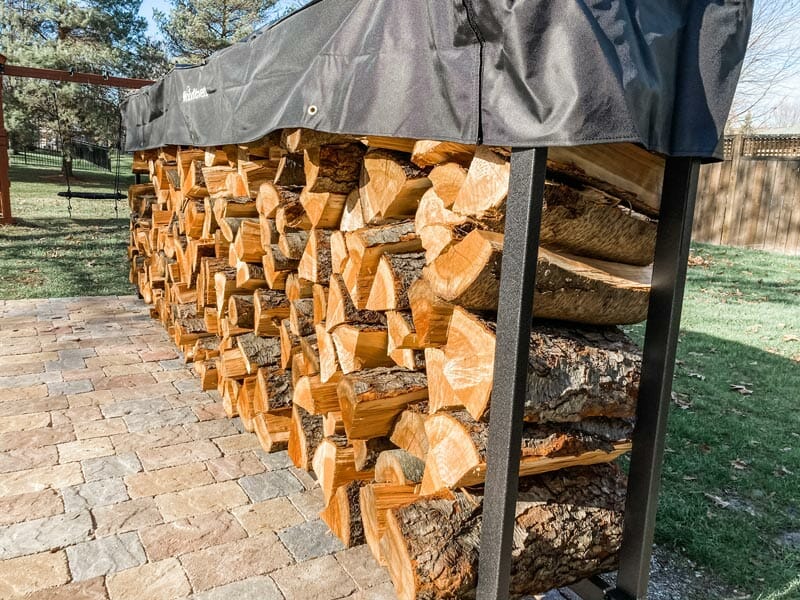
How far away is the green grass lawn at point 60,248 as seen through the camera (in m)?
6.93

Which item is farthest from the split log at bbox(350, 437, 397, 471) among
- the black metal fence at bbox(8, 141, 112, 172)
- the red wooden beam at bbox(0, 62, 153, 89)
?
the black metal fence at bbox(8, 141, 112, 172)

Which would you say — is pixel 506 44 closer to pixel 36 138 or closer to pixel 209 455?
pixel 209 455

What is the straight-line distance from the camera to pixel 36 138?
18.9m

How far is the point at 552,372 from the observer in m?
1.72

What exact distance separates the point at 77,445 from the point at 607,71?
312 centimetres

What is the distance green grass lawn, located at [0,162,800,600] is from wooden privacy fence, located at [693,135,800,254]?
79 cm

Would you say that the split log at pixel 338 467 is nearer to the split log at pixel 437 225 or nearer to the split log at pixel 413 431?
the split log at pixel 413 431

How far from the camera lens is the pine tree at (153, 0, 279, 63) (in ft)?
70.5

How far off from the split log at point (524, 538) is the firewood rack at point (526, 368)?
0.08 m

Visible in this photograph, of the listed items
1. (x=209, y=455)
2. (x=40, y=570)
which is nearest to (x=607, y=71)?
(x=40, y=570)

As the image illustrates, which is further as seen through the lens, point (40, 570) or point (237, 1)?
point (237, 1)

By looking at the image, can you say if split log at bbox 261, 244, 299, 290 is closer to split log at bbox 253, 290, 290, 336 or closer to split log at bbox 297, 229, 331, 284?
split log at bbox 253, 290, 290, 336

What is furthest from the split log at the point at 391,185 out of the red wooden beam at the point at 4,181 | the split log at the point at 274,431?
the red wooden beam at the point at 4,181

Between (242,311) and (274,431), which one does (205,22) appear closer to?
(242,311)
